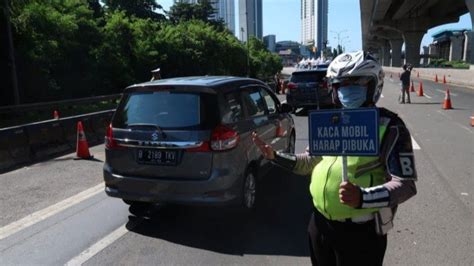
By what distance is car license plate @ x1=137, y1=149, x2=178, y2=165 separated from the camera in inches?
220

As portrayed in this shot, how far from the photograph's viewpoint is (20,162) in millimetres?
10227

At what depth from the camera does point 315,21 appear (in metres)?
135

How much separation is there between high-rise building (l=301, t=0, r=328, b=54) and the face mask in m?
123

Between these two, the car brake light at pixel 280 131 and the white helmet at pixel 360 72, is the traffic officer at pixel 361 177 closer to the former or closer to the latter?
the white helmet at pixel 360 72

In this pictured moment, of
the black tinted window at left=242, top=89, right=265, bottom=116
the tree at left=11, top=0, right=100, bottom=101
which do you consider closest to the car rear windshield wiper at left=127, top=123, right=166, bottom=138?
the black tinted window at left=242, top=89, right=265, bottom=116

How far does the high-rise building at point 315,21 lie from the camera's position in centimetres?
12482

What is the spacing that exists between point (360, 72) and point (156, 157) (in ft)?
11.4

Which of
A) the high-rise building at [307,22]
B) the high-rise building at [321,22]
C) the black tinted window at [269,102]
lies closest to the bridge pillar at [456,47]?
the high-rise building at [321,22]

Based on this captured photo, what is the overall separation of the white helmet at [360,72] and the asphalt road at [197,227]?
8.20 feet

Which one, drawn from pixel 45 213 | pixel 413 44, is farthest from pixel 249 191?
pixel 413 44

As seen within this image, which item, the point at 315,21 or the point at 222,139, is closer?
the point at 222,139

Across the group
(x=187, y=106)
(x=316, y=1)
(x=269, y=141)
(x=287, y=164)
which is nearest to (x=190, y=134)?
(x=187, y=106)

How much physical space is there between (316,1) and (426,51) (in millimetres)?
74542

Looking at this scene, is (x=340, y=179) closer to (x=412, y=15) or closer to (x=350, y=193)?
(x=350, y=193)
